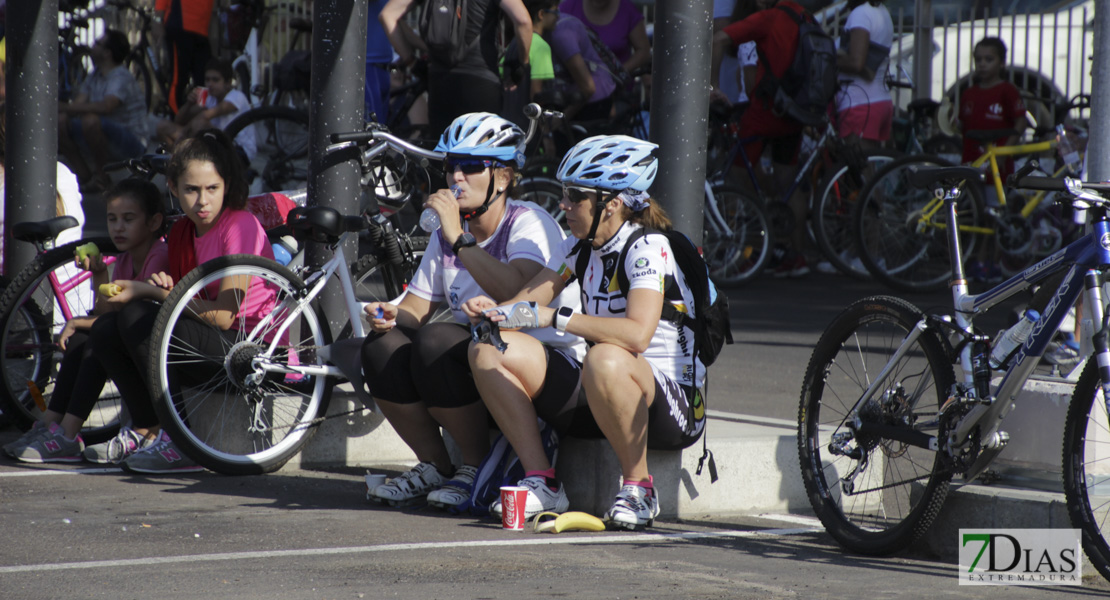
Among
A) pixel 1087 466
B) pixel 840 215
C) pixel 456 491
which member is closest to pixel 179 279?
pixel 456 491

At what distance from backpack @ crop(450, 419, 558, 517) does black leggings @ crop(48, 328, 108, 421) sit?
1.72 m

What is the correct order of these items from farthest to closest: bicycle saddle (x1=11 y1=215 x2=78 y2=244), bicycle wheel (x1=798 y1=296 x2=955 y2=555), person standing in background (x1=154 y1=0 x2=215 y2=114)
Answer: person standing in background (x1=154 y1=0 x2=215 y2=114)
bicycle saddle (x1=11 y1=215 x2=78 y2=244)
bicycle wheel (x1=798 y1=296 x2=955 y2=555)

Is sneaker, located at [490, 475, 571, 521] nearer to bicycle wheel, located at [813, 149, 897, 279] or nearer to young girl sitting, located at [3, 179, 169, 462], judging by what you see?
young girl sitting, located at [3, 179, 169, 462]

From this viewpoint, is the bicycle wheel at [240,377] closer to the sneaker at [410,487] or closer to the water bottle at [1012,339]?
the sneaker at [410,487]

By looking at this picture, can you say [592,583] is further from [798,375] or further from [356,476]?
[798,375]

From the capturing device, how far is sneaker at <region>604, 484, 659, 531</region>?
480cm

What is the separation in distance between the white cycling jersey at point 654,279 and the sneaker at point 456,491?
749 mm

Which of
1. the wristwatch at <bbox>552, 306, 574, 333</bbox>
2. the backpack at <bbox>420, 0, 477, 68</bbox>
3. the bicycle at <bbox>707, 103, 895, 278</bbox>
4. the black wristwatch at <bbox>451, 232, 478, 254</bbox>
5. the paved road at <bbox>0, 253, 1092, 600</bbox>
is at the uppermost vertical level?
→ the backpack at <bbox>420, 0, 477, 68</bbox>

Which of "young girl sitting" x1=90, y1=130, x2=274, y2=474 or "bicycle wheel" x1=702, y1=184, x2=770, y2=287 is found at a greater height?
"bicycle wheel" x1=702, y1=184, x2=770, y2=287

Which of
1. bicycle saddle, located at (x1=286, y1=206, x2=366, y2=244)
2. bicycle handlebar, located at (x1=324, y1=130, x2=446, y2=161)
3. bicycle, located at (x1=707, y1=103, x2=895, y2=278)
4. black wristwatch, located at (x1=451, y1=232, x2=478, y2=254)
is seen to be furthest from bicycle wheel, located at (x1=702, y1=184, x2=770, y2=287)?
black wristwatch, located at (x1=451, y1=232, x2=478, y2=254)

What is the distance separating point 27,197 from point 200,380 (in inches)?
74.2

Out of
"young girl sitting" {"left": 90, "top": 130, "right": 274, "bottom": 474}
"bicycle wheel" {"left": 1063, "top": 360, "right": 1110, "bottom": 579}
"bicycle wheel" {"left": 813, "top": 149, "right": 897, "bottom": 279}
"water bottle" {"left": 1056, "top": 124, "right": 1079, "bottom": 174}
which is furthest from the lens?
"bicycle wheel" {"left": 813, "top": 149, "right": 897, "bottom": 279}

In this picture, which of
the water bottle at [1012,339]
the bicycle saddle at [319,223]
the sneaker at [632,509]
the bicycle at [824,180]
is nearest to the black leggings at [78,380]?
the bicycle saddle at [319,223]

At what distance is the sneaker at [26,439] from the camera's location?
5.86m
